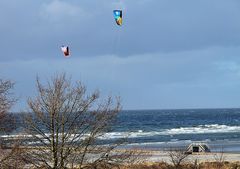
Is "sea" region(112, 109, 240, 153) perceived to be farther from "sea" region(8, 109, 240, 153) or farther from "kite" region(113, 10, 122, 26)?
"kite" region(113, 10, 122, 26)

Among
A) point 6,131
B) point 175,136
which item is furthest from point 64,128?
point 175,136

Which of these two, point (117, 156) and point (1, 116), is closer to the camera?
point (1, 116)

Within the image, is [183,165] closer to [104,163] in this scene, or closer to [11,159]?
[104,163]

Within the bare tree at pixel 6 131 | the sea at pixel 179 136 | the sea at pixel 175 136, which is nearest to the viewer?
the bare tree at pixel 6 131

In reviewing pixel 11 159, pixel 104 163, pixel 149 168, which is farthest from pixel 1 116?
pixel 149 168

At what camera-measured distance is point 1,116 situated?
17719mm

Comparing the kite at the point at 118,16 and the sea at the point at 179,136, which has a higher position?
the kite at the point at 118,16

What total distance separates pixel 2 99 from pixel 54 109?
301 cm

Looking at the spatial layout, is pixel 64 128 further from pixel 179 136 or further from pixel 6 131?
pixel 179 136

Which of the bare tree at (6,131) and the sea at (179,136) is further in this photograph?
the sea at (179,136)

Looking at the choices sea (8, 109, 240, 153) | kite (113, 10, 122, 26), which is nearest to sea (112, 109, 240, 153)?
sea (8, 109, 240, 153)

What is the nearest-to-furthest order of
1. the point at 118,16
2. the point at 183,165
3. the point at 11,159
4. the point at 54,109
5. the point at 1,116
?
1. the point at 1,116
2. the point at 11,159
3. the point at 54,109
4. the point at 118,16
5. the point at 183,165

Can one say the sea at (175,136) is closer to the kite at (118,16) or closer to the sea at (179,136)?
the sea at (179,136)

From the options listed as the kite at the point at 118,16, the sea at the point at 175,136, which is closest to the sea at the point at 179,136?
the sea at the point at 175,136
